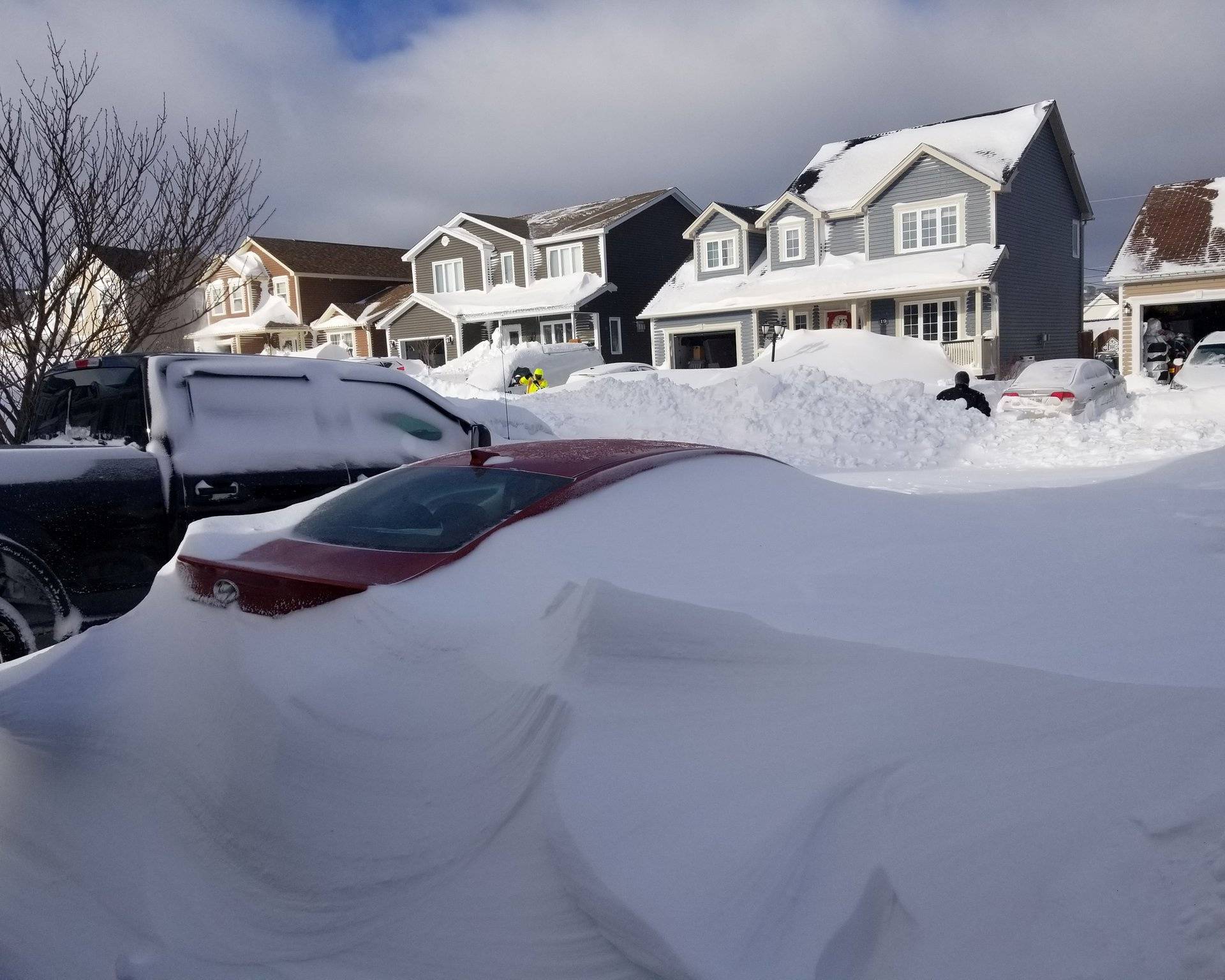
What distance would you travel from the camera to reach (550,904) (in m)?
1.90

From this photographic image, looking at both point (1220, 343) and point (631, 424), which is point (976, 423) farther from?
point (1220, 343)

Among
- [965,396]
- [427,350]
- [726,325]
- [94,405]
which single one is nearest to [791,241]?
[726,325]

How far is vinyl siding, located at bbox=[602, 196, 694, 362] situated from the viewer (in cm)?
3534

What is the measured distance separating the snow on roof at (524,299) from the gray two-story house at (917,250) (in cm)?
337

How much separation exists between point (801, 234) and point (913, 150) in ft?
13.2

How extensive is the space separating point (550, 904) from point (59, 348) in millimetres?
8634

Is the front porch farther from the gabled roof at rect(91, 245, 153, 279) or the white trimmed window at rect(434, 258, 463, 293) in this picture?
the gabled roof at rect(91, 245, 153, 279)

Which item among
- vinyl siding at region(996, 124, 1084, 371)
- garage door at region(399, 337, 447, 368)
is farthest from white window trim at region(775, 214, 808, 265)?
garage door at region(399, 337, 447, 368)

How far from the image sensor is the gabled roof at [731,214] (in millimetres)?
30750

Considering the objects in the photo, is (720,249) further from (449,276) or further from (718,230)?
(449,276)

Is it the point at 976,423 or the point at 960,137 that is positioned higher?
the point at 960,137

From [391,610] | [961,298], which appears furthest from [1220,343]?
[391,610]

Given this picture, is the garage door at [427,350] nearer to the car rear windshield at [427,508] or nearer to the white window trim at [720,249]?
the white window trim at [720,249]

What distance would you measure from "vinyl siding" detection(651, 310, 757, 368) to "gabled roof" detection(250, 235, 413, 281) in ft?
66.2
